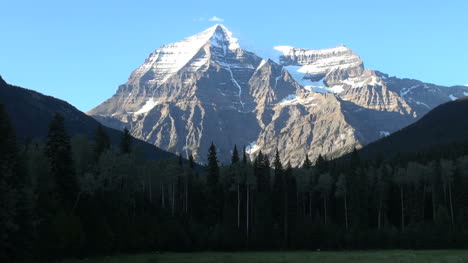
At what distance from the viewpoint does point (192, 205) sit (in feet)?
465

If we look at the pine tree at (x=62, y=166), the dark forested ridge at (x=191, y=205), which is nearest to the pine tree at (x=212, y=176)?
the dark forested ridge at (x=191, y=205)

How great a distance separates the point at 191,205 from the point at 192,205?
36 centimetres

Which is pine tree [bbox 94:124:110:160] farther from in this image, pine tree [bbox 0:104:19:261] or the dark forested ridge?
pine tree [bbox 0:104:19:261]

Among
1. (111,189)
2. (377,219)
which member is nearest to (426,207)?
(377,219)

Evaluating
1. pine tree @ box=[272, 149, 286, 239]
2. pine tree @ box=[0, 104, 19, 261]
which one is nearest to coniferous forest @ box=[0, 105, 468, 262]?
pine tree @ box=[0, 104, 19, 261]

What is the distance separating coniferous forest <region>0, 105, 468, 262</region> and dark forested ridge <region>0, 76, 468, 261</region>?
8.9 inches

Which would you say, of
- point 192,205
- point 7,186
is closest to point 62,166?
point 7,186

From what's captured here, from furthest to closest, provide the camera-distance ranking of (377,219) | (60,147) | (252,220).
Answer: (377,219) → (252,220) → (60,147)

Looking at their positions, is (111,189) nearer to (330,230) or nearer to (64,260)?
(64,260)

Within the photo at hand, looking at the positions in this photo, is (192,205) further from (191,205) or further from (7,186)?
(7,186)

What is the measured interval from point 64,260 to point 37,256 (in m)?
4.82

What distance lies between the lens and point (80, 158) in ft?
396

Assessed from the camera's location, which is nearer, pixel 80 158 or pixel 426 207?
pixel 80 158

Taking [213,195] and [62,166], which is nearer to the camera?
[62,166]
